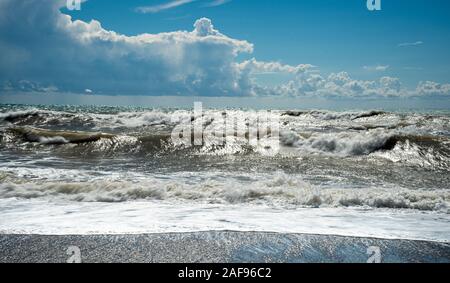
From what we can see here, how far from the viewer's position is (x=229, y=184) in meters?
7.39

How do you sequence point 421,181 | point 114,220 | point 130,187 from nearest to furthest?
point 114,220
point 130,187
point 421,181

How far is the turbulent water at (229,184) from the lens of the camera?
16.1 ft

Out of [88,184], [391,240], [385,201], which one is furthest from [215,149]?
[391,240]

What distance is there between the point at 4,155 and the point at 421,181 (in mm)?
12066

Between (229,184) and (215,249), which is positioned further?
(229,184)

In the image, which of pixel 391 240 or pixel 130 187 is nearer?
pixel 391 240

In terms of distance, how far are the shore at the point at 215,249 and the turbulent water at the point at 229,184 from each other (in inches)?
12.7

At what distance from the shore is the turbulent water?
0.32 m

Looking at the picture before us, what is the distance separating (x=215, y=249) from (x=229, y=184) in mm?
3556

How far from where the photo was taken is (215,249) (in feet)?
12.6

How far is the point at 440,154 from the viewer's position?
12.2m

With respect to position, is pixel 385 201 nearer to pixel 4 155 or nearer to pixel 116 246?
pixel 116 246

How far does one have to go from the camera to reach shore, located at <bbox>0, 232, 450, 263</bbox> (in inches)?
142

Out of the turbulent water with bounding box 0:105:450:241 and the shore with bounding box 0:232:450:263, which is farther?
the turbulent water with bounding box 0:105:450:241
